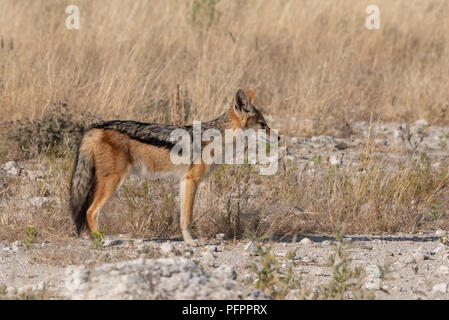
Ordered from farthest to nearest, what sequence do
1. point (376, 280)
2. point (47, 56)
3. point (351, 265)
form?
1. point (47, 56)
2. point (351, 265)
3. point (376, 280)

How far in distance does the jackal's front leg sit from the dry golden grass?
2925 millimetres

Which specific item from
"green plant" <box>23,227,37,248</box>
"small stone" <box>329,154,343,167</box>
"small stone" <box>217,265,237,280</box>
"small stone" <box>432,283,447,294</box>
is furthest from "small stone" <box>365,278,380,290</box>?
"small stone" <box>329,154,343,167</box>

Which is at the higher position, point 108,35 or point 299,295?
point 108,35

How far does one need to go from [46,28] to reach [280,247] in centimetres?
679

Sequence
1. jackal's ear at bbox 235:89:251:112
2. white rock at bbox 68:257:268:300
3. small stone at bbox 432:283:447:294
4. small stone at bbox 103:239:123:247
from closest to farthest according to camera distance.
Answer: white rock at bbox 68:257:268:300 → small stone at bbox 432:283:447:294 → small stone at bbox 103:239:123:247 → jackal's ear at bbox 235:89:251:112

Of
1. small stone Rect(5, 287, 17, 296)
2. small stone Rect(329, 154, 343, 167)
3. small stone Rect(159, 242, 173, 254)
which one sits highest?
small stone Rect(329, 154, 343, 167)

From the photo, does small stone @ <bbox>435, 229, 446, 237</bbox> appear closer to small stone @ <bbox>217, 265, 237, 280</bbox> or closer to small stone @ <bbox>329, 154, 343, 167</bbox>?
small stone @ <bbox>329, 154, 343, 167</bbox>

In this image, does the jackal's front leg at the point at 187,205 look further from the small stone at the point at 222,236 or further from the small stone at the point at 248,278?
the small stone at the point at 248,278

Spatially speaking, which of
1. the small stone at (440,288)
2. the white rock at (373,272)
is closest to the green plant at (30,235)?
the white rock at (373,272)

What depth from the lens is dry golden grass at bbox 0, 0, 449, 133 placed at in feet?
31.3

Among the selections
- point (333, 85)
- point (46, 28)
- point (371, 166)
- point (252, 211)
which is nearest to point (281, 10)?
point (333, 85)

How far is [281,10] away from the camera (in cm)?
1410

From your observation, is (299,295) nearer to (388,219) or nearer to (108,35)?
(388,219)

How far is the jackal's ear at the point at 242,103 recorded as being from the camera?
6.52 meters
